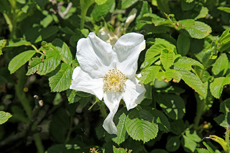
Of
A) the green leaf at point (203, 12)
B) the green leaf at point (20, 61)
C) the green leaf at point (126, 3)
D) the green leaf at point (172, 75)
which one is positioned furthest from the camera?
the green leaf at point (126, 3)

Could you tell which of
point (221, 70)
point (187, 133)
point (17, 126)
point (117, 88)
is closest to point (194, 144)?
point (187, 133)

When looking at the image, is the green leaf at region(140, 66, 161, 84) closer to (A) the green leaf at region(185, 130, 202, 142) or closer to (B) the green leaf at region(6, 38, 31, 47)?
(A) the green leaf at region(185, 130, 202, 142)

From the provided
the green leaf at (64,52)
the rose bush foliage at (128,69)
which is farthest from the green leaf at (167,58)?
the green leaf at (64,52)

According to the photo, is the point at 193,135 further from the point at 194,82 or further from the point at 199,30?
the point at 199,30

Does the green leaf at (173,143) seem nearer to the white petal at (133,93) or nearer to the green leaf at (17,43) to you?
the white petal at (133,93)

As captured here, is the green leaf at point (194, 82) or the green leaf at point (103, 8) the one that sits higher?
the green leaf at point (103, 8)

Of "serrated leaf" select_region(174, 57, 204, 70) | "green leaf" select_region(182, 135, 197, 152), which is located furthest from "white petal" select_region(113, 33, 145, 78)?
"green leaf" select_region(182, 135, 197, 152)
